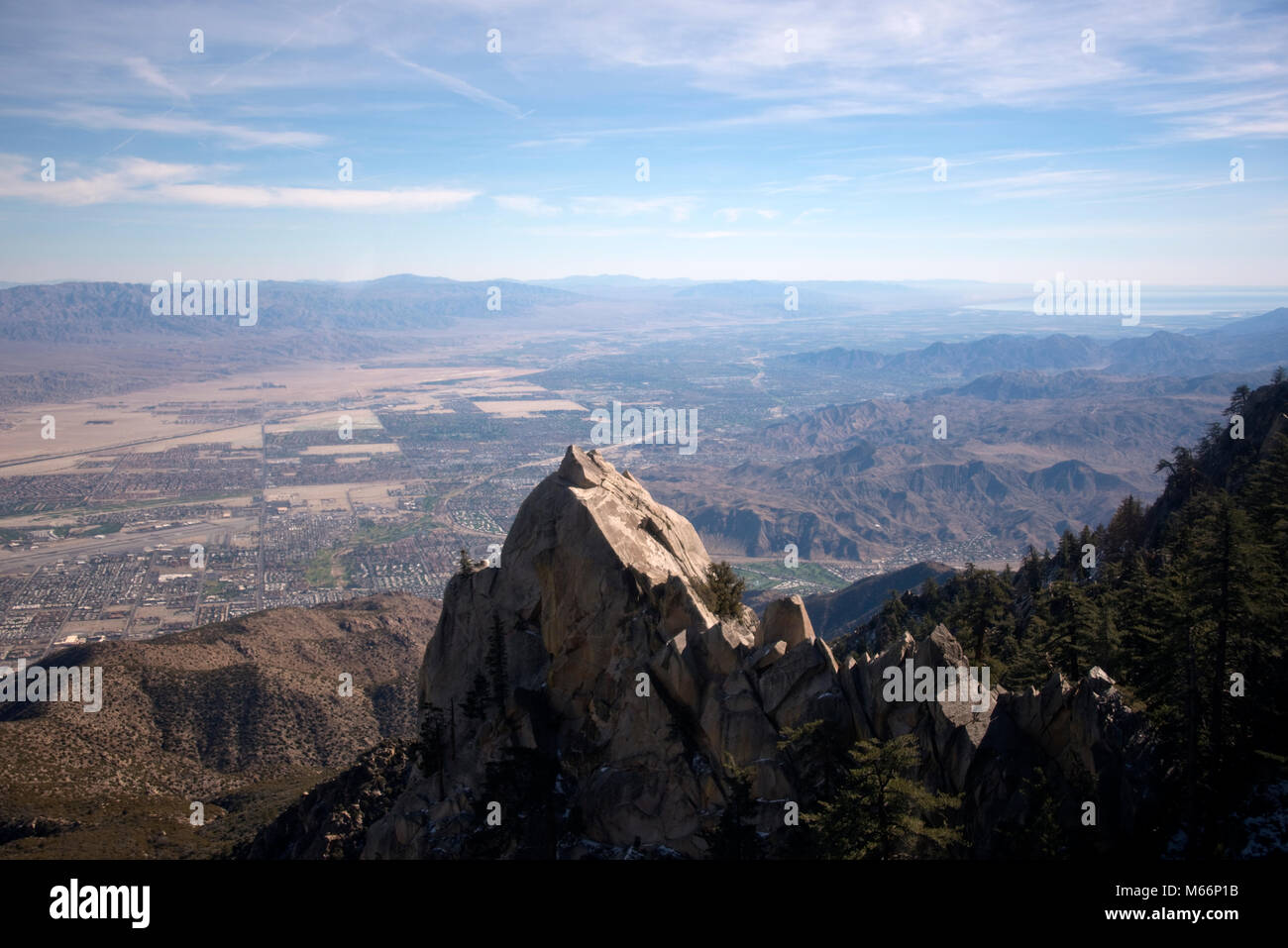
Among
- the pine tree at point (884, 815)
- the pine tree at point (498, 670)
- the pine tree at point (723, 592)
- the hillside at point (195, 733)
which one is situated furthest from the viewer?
the hillside at point (195, 733)

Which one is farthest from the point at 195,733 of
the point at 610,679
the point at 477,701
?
A: the point at 610,679

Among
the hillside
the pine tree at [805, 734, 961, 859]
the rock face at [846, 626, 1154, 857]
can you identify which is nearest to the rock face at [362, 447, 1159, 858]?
the rock face at [846, 626, 1154, 857]

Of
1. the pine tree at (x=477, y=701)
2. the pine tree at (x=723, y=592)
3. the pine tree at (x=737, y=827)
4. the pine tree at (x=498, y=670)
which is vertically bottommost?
the pine tree at (x=737, y=827)

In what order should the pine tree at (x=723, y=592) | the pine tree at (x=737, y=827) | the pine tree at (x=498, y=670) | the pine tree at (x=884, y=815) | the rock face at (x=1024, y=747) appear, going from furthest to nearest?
the pine tree at (x=723, y=592) < the pine tree at (x=498, y=670) < the pine tree at (x=737, y=827) < the rock face at (x=1024, y=747) < the pine tree at (x=884, y=815)

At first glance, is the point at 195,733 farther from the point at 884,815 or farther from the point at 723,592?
the point at 884,815

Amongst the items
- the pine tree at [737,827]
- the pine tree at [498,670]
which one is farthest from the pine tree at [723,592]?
the pine tree at [498,670]

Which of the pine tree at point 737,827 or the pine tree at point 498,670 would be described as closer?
the pine tree at point 737,827

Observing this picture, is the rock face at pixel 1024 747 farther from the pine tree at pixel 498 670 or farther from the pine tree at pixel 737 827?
the pine tree at pixel 498 670

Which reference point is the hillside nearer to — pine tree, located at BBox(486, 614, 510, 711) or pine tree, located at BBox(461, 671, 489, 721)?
pine tree, located at BBox(461, 671, 489, 721)
